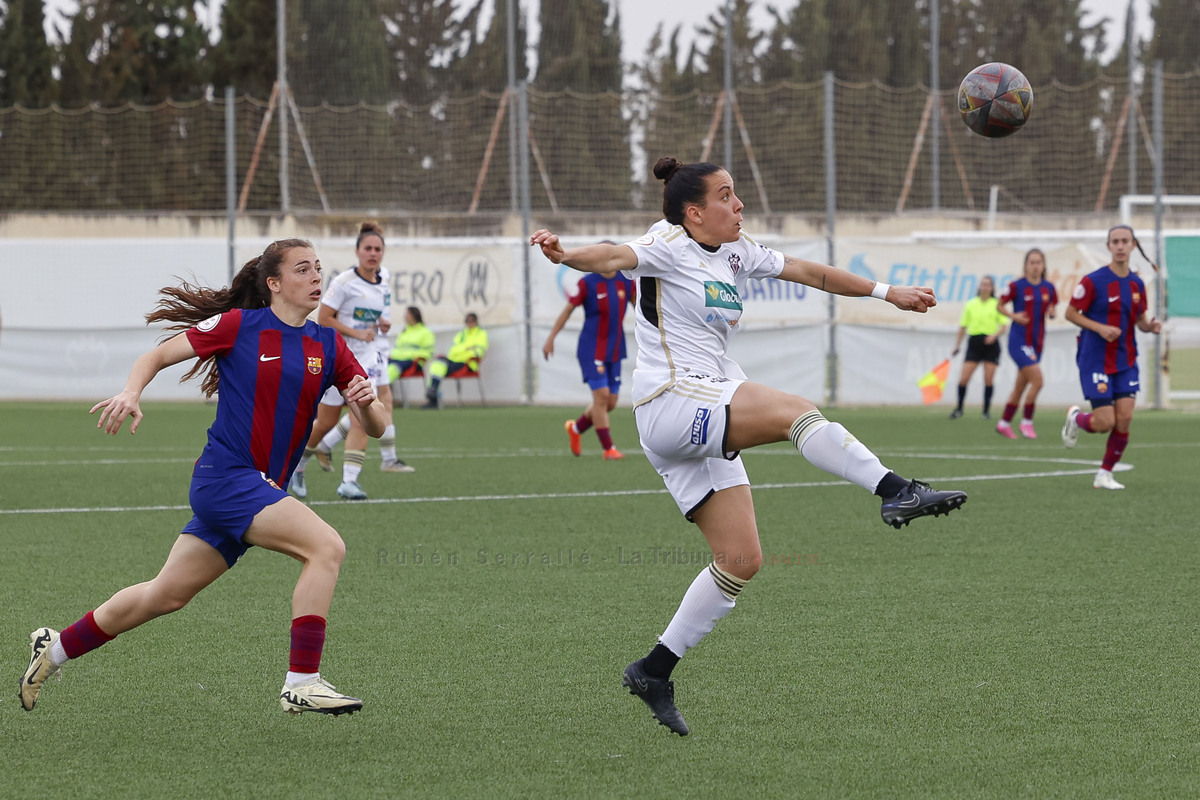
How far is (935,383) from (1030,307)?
3.98 m

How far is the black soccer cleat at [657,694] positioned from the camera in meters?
4.39

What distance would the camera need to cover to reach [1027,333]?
16.8m

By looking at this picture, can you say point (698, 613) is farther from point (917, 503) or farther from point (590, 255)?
point (590, 255)

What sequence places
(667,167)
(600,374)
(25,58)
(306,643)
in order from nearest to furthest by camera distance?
(306,643) < (667,167) < (600,374) < (25,58)

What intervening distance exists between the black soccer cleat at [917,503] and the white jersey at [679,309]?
0.92m

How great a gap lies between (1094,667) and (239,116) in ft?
69.1

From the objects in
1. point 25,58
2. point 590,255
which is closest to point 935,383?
point 590,255

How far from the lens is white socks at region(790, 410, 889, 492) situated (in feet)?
13.5

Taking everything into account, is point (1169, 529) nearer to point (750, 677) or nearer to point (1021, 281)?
point (750, 677)

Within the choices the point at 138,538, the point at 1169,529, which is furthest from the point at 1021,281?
the point at 138,538

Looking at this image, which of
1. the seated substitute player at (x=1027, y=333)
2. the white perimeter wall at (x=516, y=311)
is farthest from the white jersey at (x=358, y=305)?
the white perimeter wall at (x=516, y=311)

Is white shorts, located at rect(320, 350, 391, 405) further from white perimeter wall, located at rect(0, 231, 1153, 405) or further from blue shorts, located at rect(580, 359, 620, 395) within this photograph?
white perimeter wall, located at rect(0, 231, 1153, 405)

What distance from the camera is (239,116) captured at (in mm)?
23672

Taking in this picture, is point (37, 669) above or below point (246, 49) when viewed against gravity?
below
